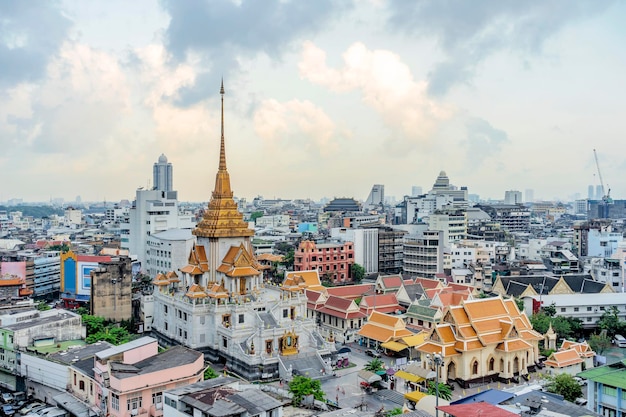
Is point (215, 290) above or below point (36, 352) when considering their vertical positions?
above

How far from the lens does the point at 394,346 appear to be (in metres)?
42.2

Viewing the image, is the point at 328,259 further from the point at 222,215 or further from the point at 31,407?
the point at 31,407

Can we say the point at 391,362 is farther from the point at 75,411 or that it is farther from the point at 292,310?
the point at 75,411

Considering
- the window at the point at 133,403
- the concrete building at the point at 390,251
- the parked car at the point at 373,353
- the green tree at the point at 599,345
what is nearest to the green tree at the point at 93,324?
the window at the point at 133,403

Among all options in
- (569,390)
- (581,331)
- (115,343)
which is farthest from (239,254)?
(581,331)

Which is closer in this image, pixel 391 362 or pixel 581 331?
pixel 391 362

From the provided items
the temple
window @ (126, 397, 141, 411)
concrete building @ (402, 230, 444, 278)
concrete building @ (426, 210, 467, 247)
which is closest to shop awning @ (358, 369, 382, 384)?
the temple

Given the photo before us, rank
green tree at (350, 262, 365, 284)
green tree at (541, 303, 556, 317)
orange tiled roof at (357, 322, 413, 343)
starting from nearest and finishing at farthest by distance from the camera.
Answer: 1. orange tiled roof at (357, 322, 413, 343)
2. green tree at (541, 303, 556, 317)
3. green tree at (350, 262, 365, 284)

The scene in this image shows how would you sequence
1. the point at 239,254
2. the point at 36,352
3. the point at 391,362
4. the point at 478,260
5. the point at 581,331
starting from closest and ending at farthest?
the point at 36,352, the point at 391,362, the point at 239,254, the point at 581,331, the point at 478,260

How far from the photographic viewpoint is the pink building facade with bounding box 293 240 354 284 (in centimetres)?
7381

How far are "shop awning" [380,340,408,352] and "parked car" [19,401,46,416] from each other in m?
21.8

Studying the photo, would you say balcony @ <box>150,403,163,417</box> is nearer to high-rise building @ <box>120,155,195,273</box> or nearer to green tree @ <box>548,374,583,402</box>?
green tree @ <box>548,374,583,402</box>

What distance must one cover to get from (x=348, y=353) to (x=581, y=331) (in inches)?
829

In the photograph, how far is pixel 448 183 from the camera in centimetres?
16125
